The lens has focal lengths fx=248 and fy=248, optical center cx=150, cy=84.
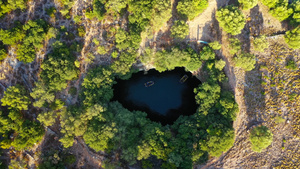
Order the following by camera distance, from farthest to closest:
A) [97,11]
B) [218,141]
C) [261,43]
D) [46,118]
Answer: [97,11]
[261,43]
[46,118]
[218,141]

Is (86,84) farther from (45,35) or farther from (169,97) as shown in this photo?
(169,97)

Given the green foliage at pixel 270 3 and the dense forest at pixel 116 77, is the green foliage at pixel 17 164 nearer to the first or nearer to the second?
the dense forest at pixel 116 77

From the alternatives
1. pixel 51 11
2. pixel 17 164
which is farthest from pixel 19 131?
pixel 51 11

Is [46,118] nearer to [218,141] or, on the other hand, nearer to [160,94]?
[160,94]

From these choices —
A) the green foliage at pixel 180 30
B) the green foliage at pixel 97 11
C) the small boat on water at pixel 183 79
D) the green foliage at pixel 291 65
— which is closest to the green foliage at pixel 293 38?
the green foliage at pixel 291 65

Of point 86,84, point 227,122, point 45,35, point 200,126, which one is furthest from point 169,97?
point 45,35

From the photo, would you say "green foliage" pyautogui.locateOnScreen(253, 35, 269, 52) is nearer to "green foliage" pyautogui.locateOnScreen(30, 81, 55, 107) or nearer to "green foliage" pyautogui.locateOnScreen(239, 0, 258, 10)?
"green foliage" pyautogui.locateOnScreen(239, 0, 258, 10)

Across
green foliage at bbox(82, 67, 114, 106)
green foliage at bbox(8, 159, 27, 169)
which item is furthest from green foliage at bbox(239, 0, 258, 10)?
green foliage at bbox(8, 159, 27, 169)
